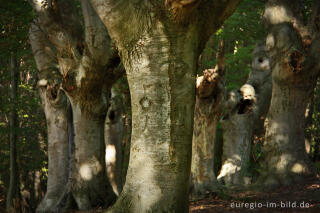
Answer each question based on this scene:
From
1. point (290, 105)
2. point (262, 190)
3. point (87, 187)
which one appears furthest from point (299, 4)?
point (87, 187)

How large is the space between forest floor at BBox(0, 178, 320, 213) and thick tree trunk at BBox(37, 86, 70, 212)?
222 centimetres

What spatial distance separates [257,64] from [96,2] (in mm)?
8253

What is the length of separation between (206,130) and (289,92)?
1.99 metres

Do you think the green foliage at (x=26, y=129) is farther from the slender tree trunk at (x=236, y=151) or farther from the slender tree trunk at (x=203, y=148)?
the slender tree trunk at (x=236, y=151)

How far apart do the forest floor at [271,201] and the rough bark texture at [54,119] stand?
7.32 ft

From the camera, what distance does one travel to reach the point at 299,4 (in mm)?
9047

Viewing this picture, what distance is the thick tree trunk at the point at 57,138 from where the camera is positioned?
962 centimetres

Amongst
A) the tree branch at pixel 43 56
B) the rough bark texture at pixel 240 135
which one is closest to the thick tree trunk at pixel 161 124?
the tree branch at pixel 43 56

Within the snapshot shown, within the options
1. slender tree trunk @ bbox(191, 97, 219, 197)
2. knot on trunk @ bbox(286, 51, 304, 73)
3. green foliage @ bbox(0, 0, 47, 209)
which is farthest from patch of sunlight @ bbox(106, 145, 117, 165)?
knot on trunk @ bbox(286, 51, 304, 73)

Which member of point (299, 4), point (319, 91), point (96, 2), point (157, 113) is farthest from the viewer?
point (319, 91)

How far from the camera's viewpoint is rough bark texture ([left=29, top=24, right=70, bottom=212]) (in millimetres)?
9578

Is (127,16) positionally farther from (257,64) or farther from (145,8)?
(257,64)

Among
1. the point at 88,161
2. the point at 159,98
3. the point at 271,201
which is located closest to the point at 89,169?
the point at 88,161

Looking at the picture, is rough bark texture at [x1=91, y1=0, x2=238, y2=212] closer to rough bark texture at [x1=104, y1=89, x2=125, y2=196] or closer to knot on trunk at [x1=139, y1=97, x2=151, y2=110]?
knot on trunk at [x1=139, y1=97, x2=151, y2=110]
